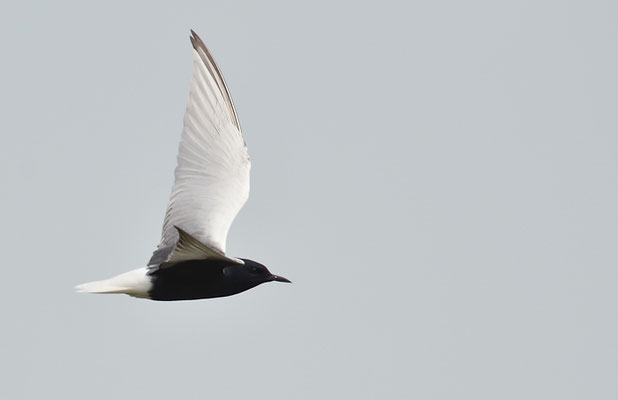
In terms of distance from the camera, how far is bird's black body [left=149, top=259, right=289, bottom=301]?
11445 mm

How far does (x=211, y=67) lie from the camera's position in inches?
501

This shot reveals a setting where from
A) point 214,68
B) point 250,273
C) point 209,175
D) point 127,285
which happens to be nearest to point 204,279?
point 250,273

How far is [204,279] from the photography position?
455 inches

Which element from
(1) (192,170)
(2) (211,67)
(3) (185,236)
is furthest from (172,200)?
(3) (185,236)

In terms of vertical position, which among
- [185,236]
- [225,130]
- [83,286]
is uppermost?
[225,130]

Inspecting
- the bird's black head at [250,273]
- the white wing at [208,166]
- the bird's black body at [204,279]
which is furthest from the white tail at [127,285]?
the white wing at [208,166]

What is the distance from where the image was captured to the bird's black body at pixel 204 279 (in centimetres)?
1145

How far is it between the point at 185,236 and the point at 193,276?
5.17ft

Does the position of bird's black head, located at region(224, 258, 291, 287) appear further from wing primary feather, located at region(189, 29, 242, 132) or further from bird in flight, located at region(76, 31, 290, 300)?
wing primary feather, located at region(189, 29, 242, 132)

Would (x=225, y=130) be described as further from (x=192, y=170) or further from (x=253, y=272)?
(x=253, y=272)

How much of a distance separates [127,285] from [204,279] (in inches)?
29.9

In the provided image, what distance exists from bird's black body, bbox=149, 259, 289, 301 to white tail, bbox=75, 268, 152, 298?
7 centimetres

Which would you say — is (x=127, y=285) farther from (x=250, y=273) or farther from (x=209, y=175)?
(x=209, y=175)

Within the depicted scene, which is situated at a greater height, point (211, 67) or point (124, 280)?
point (211, 67)
